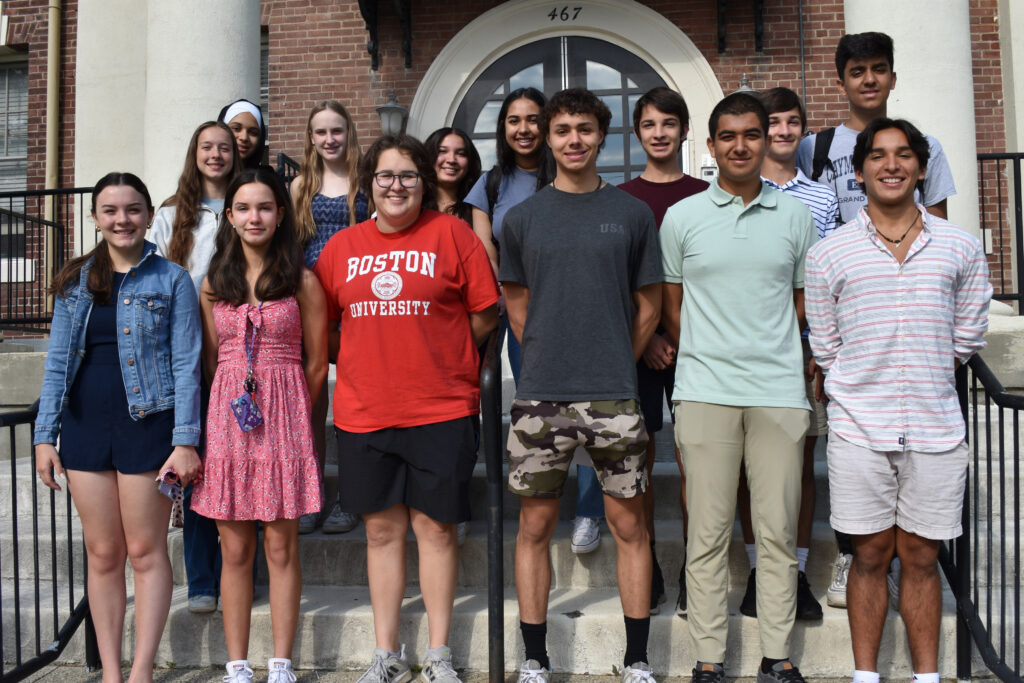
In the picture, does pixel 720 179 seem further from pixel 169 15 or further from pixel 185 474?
pixel 169 15

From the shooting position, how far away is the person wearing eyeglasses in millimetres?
2992

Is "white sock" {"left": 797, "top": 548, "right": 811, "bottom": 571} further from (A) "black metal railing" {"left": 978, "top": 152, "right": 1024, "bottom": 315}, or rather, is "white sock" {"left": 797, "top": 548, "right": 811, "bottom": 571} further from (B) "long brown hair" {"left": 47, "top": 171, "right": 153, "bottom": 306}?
(A) "black metal railing" {"left": 978, "top": 152, "right": 1024, "bottom": 315}

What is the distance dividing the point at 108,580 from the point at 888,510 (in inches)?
103

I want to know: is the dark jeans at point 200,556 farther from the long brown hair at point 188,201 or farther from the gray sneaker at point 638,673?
the gray sneaker at point 638,673

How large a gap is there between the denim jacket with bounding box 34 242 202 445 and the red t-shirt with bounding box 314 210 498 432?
0.52 m

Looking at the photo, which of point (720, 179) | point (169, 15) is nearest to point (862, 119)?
point (720, 179)

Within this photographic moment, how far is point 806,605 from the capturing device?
318 centimetres

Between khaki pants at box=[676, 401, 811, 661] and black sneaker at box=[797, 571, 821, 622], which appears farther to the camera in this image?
black sneaker at box=[797, 571, 821, 622]

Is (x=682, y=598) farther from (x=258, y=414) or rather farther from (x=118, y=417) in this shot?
(x=118, y=417)

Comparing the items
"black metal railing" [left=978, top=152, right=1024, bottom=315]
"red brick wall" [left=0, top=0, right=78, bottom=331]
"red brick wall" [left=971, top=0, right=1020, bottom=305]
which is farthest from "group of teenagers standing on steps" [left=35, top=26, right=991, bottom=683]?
"red brick wall" [left=0, top=0, right=78, bottom=331]

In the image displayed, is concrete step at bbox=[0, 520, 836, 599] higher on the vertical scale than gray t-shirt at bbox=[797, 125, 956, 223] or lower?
lower

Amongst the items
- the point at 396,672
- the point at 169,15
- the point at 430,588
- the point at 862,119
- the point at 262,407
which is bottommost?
the point at 396,672

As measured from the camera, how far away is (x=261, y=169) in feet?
10.6

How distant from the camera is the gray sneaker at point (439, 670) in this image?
2970mm
